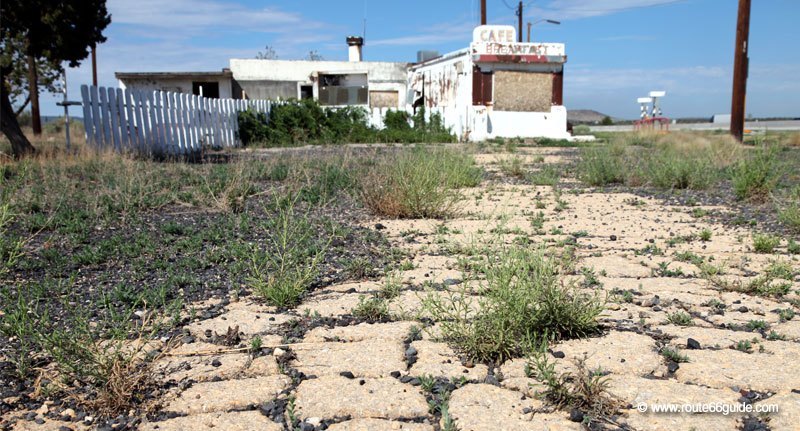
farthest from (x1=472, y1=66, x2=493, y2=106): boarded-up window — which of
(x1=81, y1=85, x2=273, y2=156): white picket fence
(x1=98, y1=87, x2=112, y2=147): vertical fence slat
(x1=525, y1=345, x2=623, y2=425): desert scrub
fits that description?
(x1=525, y1=345, x2=623, y2=425): desert scrub

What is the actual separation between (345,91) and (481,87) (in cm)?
840

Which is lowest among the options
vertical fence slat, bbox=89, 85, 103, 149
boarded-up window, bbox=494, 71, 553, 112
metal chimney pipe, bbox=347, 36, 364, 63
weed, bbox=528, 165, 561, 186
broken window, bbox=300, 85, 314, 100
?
weed, bbox=528, 165, 561, 186

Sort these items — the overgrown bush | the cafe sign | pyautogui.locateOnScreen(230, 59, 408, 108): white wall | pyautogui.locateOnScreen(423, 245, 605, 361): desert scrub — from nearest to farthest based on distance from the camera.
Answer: pyautogui.locateOnScreen(423, 245, 605, 361): desert scrub
the overgrown bush
the cafe sign
pyautogui.locateOnScreen(230, 59, 408, 108): white wall

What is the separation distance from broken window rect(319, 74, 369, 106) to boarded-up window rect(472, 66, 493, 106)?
7606 millimetres

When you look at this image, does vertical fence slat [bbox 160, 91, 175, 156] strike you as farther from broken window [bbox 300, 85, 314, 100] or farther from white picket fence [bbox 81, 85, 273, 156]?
broken window [bbox 300, 85, 314, 100]

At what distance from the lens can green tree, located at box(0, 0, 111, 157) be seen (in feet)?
33.3

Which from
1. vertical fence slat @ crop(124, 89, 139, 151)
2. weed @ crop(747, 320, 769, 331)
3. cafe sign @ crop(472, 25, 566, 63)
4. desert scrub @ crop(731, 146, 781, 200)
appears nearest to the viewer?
weed @ crop(747, 320, 769, 331)

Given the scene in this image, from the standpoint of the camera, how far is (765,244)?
440cm

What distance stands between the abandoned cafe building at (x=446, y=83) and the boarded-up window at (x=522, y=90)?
3cm

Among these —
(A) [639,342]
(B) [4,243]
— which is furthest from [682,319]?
(B) [4,243]

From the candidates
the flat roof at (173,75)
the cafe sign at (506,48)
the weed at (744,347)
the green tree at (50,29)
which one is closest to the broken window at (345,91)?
the flat roof at (173,75)

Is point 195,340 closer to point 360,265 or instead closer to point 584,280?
point 360,265

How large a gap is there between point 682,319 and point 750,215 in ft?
11.5

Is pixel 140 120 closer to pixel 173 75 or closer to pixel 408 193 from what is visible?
pixel 408 193
